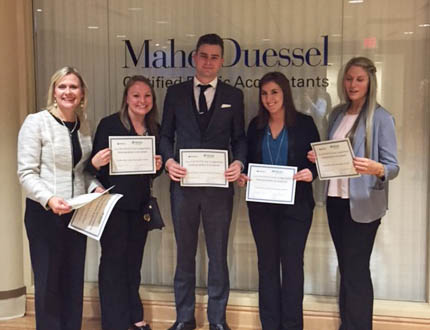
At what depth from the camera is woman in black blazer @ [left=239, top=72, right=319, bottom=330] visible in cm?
299

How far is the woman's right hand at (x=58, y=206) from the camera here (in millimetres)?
2580

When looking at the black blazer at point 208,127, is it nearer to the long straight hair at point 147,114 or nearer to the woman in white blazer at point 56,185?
the long straight hair at point 147,114

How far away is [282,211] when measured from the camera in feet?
9.86

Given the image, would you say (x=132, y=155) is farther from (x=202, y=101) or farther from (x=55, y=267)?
(x=55, y=267)

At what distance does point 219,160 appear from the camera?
2.98 m

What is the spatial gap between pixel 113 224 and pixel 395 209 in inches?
79.0

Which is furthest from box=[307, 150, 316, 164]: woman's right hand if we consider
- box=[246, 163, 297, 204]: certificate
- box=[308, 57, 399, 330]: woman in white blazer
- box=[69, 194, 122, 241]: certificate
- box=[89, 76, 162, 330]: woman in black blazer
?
box=[69, 194, 122, 241]: certificate

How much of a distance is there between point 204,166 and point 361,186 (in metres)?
0.95

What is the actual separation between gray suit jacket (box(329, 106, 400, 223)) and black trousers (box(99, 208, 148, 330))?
53.3 inches

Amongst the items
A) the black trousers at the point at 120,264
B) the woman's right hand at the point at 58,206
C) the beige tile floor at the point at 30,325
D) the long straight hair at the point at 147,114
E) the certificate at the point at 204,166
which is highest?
the long straight hair at the point at 147,114

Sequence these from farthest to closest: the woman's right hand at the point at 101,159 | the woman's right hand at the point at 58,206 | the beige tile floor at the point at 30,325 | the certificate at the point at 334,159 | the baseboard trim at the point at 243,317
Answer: the beige tile floor at the point at 30,325, the baseboard trim at the point at 243,317, the woman's right hand at the point at 101,159, the certificate at the point at 334,159, the woman's right hand at the point at 58,206

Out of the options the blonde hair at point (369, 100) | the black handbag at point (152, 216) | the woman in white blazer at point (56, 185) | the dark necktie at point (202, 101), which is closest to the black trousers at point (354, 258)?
the blonde hair at point (369, 100)

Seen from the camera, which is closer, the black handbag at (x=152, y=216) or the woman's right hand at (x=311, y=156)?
the woman's right hand at (x=311, y=156)

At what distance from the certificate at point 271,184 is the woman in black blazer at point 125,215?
2.03 feet
